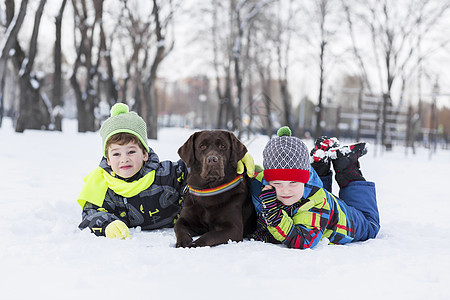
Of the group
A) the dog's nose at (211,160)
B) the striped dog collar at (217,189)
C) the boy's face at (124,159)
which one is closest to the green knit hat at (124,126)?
the boy's face at (124,159)

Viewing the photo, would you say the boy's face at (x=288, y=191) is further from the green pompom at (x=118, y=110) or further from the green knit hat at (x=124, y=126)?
the green pompom at (x=118, y=110)

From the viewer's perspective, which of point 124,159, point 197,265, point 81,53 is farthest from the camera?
point 81,53

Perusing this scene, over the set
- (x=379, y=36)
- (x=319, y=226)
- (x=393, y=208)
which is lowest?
(x=393, y=208)

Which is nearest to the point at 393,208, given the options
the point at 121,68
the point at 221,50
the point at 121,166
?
the point at 121,166

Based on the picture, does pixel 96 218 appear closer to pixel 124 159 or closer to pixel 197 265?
pixel 124 159

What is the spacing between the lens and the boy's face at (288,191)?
290 cm

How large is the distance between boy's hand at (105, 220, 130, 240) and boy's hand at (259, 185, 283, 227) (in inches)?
42.7

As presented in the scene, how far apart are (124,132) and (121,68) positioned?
3473 centimetres

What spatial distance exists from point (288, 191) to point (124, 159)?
55.7 inches

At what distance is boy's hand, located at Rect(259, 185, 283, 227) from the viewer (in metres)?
2.90

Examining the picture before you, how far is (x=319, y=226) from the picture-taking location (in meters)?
2.99

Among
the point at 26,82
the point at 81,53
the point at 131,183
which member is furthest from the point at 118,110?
the point at 81,53

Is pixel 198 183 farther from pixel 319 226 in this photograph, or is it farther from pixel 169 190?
pixel 319 226

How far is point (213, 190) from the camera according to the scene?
120 inches
